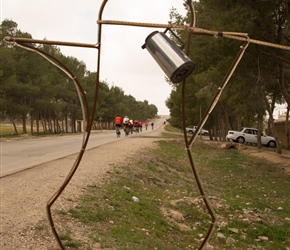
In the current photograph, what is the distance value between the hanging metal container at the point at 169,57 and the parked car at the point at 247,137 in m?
37.1

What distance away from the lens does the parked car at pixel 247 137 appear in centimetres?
3762

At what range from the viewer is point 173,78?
1.89 m

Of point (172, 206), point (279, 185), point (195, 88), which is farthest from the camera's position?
point (195, 88)

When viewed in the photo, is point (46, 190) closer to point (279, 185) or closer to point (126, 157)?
point (126, 157)

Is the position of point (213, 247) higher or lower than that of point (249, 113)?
lower

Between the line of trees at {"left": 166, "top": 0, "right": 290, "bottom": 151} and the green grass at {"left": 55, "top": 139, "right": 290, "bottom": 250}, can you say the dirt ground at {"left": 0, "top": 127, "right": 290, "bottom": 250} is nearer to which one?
the green grass at {"left": 55, "top": 139, "right": 290, "bottom": 250}

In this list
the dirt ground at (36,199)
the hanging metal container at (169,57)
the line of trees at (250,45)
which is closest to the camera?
the hanging metal container at (169,57)

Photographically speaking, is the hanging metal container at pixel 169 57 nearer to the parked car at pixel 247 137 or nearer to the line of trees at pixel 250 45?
the line of trees at pixel 250 45

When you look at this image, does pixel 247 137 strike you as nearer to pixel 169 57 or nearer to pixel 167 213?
pixel 167 213

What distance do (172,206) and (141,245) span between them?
3244mm

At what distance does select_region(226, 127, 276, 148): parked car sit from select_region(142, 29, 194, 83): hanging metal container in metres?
37.1

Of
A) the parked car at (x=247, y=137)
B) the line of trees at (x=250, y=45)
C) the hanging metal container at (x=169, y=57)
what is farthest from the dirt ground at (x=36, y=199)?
the parked car at (x=247, y=137)

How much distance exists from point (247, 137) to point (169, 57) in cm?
3837

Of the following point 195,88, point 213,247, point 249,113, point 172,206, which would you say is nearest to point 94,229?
point 213,247
